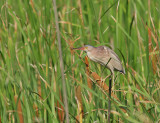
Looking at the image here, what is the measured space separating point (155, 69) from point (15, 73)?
89 cm

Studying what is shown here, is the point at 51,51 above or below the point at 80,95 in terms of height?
above

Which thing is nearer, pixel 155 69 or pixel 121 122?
pixel 121 122

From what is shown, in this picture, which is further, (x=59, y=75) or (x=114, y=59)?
(x=59, y=75)

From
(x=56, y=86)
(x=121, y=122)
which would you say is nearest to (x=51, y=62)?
(x=56, y=86)

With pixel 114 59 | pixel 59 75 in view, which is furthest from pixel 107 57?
pixel 59 75

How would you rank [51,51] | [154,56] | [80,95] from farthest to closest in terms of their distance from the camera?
[154,56]
[51,51]
[80,95]

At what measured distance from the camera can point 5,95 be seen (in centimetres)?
194

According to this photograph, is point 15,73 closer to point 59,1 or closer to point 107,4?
point 107,4

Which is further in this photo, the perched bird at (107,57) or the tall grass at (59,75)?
the tall grass at (59,75)

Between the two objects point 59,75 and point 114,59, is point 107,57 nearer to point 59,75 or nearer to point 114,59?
point 114,59

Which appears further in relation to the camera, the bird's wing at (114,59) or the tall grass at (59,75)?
the tall grass at (59,75)

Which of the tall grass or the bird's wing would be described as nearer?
the bird's wing

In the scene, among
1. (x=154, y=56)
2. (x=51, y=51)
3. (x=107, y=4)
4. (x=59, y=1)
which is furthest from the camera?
(x=59, y=1)

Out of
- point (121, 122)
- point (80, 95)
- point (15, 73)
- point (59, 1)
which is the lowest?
point (121, 122)
